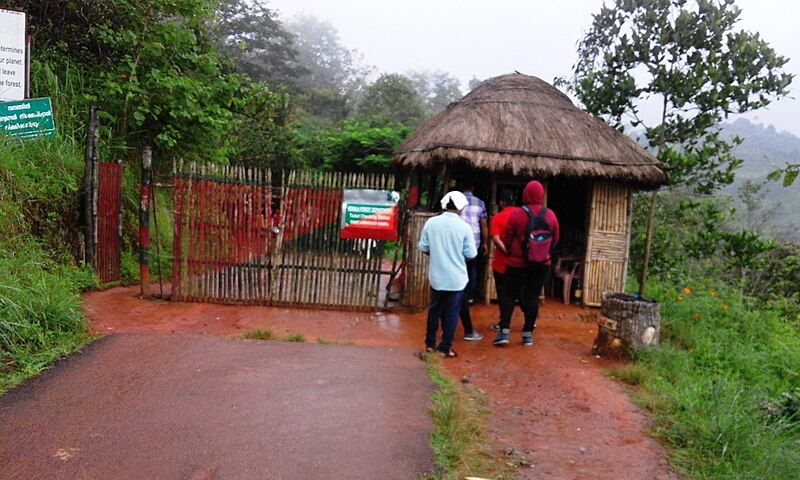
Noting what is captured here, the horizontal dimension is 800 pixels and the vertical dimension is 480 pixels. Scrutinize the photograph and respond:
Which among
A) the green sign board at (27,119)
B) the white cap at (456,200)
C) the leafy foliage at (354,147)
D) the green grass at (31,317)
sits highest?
the leafy foliage at (354,147)

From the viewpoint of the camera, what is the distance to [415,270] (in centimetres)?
738

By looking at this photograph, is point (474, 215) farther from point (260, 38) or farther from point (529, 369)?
point (260, 38)

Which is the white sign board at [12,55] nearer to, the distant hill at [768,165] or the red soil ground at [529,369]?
the red soil ground at [529,369]

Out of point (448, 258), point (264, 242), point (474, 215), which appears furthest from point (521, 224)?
point (264, 242)

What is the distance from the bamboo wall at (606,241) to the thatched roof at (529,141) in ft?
1.16

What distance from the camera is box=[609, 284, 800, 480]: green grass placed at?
348 centimetres

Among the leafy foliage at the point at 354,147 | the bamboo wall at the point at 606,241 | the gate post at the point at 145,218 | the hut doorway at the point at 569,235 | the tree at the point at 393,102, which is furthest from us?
the tree at the point at 393,102

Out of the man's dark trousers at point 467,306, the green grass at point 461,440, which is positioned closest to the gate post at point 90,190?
the man's dark trousers at point 467,306

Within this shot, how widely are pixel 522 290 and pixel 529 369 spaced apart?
3.05ft

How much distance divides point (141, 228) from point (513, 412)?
Result: 4957 mm

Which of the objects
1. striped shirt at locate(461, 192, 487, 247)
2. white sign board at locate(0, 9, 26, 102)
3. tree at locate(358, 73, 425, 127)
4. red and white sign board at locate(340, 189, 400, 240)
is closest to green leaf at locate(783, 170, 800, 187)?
striped shirt at locate(461, 192, 487, 247)

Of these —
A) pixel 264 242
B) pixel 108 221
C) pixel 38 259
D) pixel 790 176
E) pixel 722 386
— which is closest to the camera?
pixel 790 176

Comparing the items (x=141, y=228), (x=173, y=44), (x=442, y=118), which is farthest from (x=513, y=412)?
(x=173, y=44)

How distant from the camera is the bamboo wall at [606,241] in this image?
826 centimetres
